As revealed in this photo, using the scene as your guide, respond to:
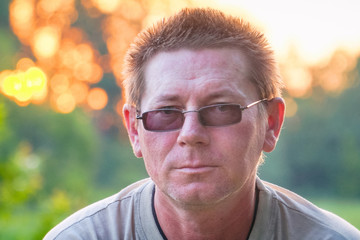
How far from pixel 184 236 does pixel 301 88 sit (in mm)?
9476

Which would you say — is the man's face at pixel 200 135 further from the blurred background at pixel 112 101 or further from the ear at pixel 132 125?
the blurred background at pixel 112 101

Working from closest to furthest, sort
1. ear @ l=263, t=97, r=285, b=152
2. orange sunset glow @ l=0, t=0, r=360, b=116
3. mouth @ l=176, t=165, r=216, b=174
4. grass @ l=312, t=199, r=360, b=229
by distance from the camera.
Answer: mouth @ l=176, t=165, r=216, b=174 → ear @ l=263, t=97, r=285, b=152 → orange sunset glow @ l=0, t=0, r=360, b=116 → grass @ l=312, t=199, r=360, b=229

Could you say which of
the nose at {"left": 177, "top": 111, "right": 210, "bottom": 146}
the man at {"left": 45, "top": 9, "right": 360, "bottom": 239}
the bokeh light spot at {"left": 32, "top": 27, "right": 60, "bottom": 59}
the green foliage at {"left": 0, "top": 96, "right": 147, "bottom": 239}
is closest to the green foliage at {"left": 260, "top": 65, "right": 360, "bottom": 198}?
the green foliage at {"left": 0, "top": 96, "right": 147, "bottom": 239}

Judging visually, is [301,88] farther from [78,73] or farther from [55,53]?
[55,53]

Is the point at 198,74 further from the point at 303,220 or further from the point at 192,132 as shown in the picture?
the point at 303,220

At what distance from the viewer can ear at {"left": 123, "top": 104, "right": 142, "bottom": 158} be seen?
179 centimetres

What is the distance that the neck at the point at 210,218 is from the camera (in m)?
1.60

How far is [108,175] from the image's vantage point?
43.8ft

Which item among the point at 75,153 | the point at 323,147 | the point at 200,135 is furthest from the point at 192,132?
the point at 323,147

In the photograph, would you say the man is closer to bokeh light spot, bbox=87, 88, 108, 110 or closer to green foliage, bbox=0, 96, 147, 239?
green foliage, bbox=0, 96, 147, 239

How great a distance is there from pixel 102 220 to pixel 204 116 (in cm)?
54

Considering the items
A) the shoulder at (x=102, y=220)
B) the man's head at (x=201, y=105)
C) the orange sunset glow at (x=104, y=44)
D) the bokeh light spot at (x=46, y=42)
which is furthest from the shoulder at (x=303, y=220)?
the bokeh light spot at (x=46, y=42)

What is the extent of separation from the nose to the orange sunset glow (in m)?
6.99

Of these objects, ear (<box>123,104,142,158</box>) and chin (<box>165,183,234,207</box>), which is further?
ear (<box>123,104,142,158</box>)
